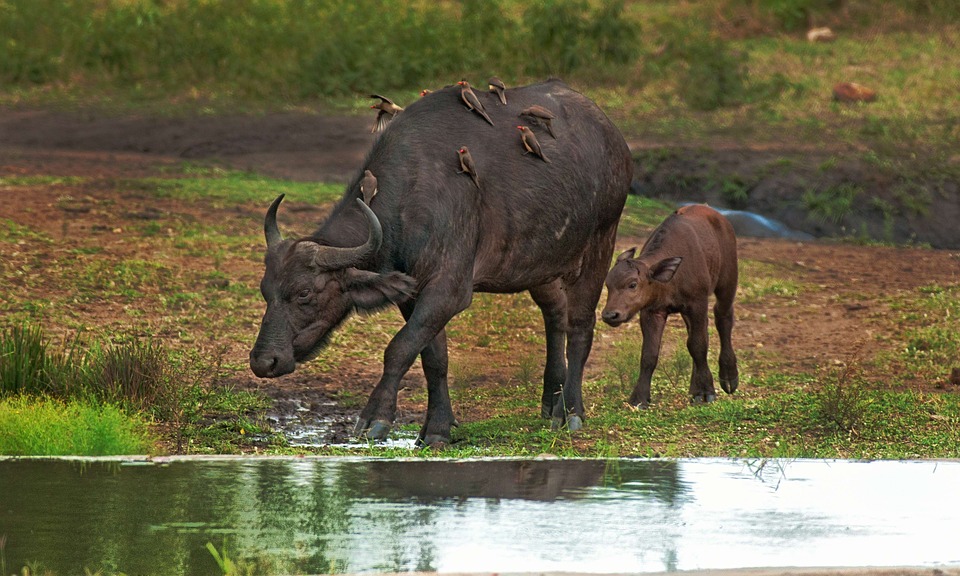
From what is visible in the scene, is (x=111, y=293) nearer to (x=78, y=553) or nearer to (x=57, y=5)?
(x=78, y=553)

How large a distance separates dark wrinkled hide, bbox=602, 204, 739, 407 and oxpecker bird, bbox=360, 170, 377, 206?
237 cm

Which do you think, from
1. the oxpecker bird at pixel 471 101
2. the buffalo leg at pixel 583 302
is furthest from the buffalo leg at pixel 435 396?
the oxpecker bird at pixel 471 101

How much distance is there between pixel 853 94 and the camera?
19984 millimetres

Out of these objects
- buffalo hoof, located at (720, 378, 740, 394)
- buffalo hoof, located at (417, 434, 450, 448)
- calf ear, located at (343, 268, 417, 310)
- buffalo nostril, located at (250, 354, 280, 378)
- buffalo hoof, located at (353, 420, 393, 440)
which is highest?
calf ear, located at (343, 268, 417, 310)

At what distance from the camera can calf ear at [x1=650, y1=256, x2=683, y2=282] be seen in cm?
940

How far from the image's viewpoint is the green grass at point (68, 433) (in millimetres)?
7078

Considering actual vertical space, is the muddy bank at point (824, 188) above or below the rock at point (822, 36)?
below

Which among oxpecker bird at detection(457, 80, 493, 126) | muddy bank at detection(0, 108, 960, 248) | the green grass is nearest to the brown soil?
muddy bank at detection(0, 108, 960, 248)

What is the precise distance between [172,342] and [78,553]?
17.0ft

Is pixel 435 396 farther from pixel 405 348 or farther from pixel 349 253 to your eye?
pixel 349 253

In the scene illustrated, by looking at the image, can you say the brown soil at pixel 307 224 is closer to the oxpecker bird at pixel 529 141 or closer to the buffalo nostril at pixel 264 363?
the buffalo nostril at pixel 264 363

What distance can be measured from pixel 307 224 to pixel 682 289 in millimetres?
5278

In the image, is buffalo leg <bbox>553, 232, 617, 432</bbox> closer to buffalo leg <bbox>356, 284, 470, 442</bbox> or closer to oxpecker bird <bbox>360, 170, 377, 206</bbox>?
buffalo leg <bbox>356, 284, 470, 442</bbox>

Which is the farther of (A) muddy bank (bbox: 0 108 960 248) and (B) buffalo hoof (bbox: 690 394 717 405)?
(A) muddy bank (bbox: 0 108 960 248)
